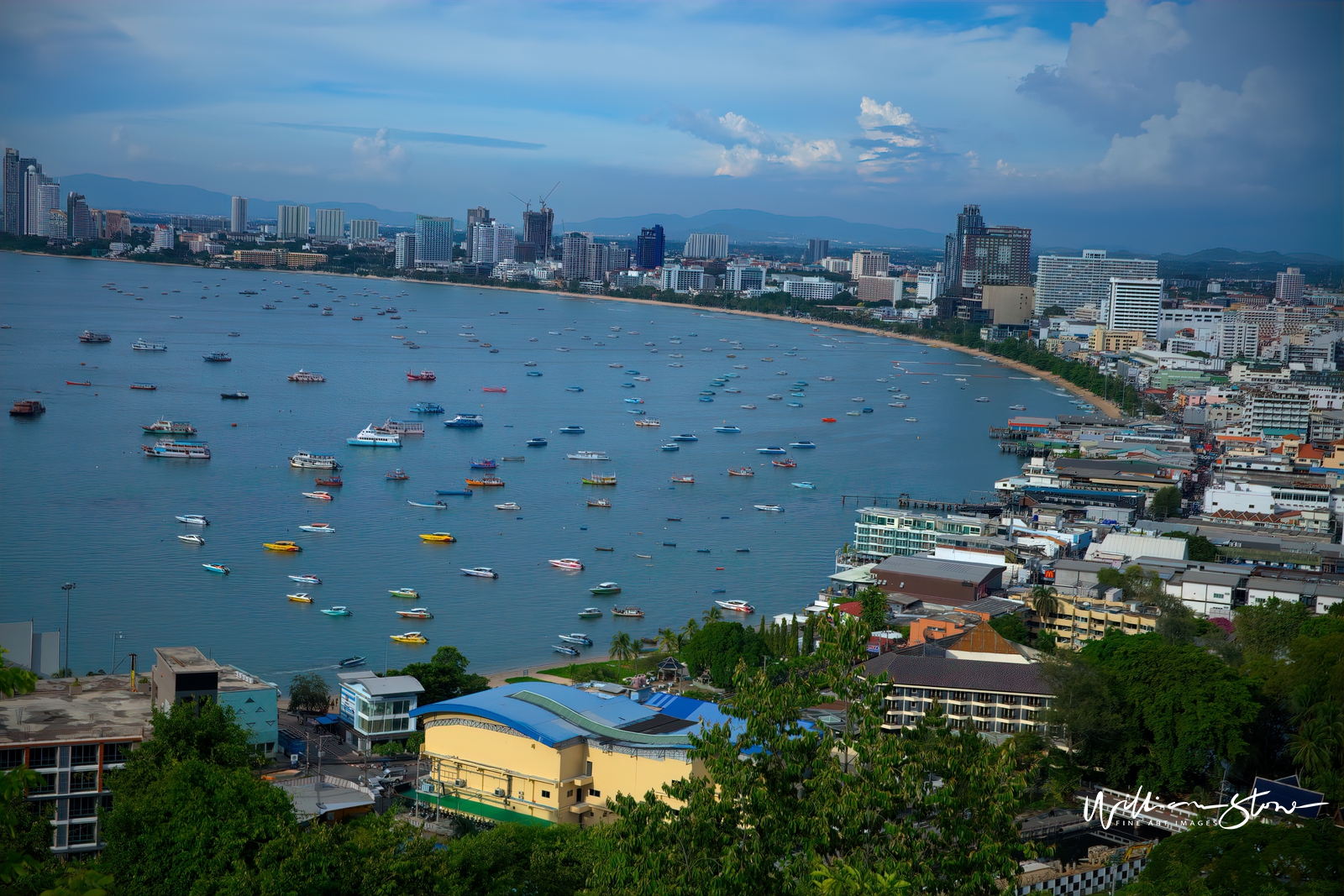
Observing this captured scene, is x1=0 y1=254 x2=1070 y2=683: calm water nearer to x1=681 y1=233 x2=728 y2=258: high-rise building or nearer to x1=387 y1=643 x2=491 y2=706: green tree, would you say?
x1=387 y1=643 x2=491 y2=706: green tree

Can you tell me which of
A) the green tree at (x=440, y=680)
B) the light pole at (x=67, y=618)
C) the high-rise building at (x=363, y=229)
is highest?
the high-rise building at (x=363, y=229)

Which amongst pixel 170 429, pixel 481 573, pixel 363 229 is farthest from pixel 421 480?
pixel 363 229

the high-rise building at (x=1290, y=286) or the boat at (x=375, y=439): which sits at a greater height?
the high-rise building at (x=1290, y=286)

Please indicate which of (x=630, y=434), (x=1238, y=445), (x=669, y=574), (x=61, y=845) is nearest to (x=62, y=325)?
(x=630, y=434)

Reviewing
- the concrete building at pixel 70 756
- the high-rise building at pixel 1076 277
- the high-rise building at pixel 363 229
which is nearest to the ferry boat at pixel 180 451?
the concrete building at pixel 70 756

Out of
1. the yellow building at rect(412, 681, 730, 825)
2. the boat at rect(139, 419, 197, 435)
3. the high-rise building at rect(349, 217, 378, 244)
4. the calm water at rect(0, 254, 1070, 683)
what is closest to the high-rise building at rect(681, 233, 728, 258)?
the high-rise building at rect(349, 217, 378, 244)

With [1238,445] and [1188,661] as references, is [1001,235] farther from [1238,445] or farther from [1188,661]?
[1188,661]

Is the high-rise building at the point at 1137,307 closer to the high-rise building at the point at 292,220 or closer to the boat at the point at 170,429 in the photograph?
the boat at the point at 170,429

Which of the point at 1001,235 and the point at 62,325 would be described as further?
the point at 1001,235
